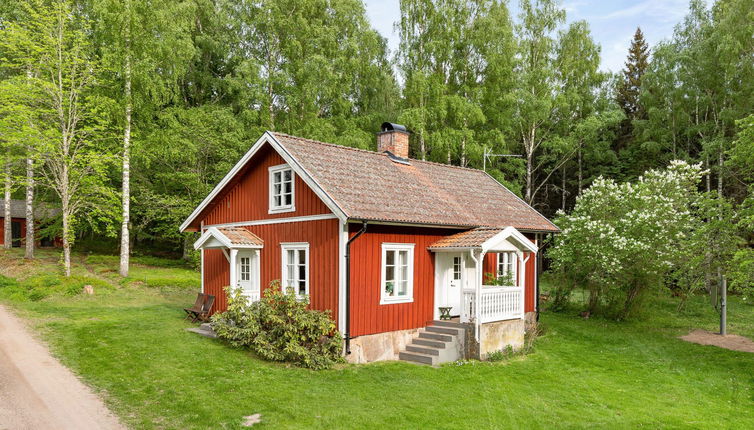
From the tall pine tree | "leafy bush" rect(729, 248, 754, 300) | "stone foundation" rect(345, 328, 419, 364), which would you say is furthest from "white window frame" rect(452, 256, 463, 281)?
the tall pine tree

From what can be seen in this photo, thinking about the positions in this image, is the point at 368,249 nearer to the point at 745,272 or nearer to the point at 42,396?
the point at 42,396

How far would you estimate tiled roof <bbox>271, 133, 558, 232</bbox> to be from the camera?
42.9ft

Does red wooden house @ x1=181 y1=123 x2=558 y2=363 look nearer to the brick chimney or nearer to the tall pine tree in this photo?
the brick chimney

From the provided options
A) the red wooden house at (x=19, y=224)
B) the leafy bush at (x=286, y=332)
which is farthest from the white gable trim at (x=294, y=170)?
the red wooden house at (x=19, y=224)

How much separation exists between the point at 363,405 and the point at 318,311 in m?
3.71

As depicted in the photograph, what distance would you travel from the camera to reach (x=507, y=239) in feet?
47.9

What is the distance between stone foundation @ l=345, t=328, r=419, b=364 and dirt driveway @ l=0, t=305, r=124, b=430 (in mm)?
5731

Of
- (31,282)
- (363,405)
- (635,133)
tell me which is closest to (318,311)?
(363,405)

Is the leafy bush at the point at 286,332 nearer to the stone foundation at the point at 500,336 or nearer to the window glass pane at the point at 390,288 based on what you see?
the window glass pane at the point at 390,288

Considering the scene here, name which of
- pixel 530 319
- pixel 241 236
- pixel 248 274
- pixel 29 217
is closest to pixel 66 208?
pixel 29 217

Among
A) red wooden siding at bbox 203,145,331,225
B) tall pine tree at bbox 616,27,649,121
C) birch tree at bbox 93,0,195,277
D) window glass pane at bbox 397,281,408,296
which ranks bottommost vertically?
window glass pane at bbox 397,281,408,296

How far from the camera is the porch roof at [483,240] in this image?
1365 centimetres

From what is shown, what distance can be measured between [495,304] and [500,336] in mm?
900

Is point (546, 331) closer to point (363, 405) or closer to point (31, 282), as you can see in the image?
point (363, 405)
